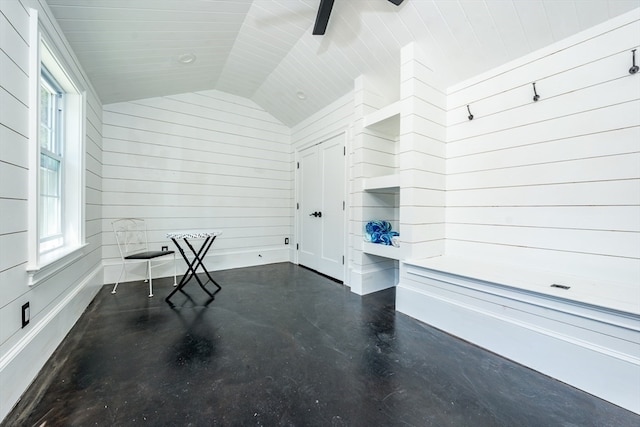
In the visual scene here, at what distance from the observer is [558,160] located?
1.90 metres

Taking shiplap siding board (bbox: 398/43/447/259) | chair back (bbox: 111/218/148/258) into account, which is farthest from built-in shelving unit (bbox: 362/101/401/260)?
chair back (bbox: 111/218/148/258)

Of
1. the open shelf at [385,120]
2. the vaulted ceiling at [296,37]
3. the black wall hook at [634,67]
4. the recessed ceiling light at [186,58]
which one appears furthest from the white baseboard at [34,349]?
the black wall hook at [634,67]

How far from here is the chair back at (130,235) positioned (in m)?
3.19

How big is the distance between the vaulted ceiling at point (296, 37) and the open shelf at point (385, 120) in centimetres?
44

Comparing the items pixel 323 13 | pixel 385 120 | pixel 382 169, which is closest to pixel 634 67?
pixel 385 120

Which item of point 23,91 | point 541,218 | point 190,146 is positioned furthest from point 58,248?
point 541,218

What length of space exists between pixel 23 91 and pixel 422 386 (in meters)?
2.81

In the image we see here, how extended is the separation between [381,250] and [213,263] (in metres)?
2.61

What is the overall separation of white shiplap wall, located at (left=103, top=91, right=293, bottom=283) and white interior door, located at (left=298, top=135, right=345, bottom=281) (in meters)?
0.48

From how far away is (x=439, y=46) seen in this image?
7.32ft

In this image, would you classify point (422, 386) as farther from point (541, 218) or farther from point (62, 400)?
point (62, 400)

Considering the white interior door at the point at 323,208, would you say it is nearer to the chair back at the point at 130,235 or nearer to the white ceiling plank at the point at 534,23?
the white ceiling plank at the point at 534,23

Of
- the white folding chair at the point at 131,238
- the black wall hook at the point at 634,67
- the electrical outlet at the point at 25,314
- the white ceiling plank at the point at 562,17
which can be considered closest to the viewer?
the electrical outlet at the point at 25,314

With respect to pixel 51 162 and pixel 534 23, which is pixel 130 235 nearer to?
pixel 51 162
